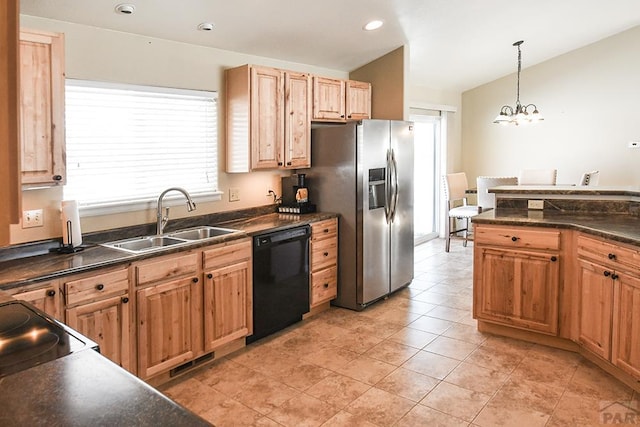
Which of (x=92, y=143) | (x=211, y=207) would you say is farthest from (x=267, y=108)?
(x=92, y=143)

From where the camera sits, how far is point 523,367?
10.5ft

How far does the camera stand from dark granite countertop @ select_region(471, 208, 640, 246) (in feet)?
9.60

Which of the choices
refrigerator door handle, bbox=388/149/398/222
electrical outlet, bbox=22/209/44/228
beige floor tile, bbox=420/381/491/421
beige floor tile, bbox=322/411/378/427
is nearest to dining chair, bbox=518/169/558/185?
refrigerator door handle, bbox=388/149/398/222

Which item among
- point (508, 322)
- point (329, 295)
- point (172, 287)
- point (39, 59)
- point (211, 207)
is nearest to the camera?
point (39, 59)

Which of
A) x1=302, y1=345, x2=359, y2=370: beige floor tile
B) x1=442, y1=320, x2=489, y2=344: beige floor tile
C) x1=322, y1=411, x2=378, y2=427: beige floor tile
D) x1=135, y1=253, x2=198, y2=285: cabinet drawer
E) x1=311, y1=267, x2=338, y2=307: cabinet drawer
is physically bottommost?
x1=322, y1=411, x2=378, y2=427: beige floor tile

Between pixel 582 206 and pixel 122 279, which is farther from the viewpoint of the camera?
pixel 582 206

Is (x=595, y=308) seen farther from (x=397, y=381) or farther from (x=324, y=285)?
(x=324, y=285)

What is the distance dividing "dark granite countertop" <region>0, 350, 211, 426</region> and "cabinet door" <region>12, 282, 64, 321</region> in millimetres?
1185

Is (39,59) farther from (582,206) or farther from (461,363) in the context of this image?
(582,206)

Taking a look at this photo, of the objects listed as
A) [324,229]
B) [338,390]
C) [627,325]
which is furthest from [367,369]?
[627,325]

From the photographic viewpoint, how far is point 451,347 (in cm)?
358

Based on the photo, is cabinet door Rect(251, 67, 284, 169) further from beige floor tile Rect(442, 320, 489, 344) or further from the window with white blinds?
beige floor tile Rect(442, 320, 489, 344)

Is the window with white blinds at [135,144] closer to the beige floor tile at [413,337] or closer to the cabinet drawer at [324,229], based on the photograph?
the cabinet drawer at [324,229]

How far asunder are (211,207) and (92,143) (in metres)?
1.07
